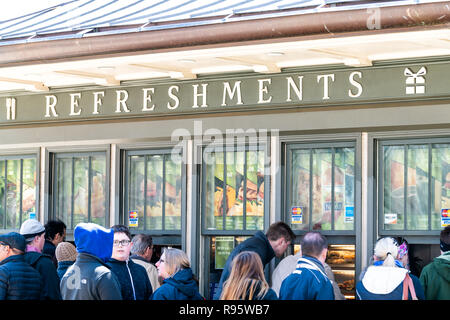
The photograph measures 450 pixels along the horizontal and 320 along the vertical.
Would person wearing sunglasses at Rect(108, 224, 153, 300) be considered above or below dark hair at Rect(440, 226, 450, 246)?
below

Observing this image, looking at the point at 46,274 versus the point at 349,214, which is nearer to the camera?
the point at 46,274

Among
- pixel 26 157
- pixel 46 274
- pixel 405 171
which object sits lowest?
pixel 46 274

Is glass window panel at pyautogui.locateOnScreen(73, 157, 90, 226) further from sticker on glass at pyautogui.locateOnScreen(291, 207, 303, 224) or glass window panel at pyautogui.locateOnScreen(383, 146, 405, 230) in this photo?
glass window panel at pyautogui.locateOnScreen(383, 146, 405, 230)

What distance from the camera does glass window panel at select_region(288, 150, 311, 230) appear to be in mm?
8484

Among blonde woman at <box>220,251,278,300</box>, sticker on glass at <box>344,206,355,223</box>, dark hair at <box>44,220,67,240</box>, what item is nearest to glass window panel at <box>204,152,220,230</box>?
sticker on glass at <box>344,206,355,223</box>

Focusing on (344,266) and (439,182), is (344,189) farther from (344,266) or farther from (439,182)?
(439,182)

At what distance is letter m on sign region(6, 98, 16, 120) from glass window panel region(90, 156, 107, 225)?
3.61 ft

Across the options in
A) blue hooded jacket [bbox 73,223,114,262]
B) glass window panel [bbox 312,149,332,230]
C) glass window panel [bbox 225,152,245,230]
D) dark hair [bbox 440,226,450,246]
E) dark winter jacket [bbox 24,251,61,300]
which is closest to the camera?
blue hooded jacket [bbox 73,223,114,262]

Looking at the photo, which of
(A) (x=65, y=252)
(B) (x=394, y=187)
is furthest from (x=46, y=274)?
(B) (x=394, y=187)

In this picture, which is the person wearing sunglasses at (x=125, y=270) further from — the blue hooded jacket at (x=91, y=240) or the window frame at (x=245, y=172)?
the window frame at (x=245, y=172)

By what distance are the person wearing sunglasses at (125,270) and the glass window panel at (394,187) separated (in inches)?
105

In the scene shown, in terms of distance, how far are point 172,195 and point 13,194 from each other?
2105 mm

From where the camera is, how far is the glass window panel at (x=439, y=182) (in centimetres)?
785

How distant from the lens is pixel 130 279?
6.20 meters
